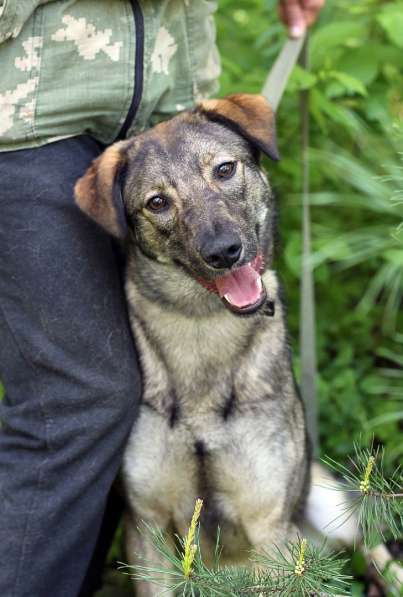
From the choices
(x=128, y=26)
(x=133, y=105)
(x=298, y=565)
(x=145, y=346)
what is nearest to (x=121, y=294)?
(x=145, y=346)

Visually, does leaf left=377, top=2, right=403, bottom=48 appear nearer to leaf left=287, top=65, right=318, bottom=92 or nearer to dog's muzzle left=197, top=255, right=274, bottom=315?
leaf left=287, top=65, right=318, bottom=92

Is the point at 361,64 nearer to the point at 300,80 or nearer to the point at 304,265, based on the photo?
the point at 300,80

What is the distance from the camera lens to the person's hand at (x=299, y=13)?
312 centimetres

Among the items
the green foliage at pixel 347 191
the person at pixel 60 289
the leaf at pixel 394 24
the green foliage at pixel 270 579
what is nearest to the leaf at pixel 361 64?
the green foliage at pixel 347 191

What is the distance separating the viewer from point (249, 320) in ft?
8.82

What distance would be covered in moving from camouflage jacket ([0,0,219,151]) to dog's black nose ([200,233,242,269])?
469 millimetres

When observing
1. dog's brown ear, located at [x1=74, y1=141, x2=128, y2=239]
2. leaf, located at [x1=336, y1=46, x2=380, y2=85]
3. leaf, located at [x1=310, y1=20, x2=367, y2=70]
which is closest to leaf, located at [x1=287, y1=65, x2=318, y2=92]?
leaf, located at [x1=310, y1=20, x2=367, y2=70]

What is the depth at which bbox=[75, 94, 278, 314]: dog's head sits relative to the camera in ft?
7.68

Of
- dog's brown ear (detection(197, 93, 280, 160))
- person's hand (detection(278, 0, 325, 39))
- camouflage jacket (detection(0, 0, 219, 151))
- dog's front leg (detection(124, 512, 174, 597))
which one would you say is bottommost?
dog's front leg (detection(124, 512, 174, 597))

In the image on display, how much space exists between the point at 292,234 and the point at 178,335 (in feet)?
5.06

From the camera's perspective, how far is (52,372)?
2.26 m

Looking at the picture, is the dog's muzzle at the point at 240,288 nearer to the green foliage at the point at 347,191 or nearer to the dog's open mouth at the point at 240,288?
the dog's open mouth at the point at 240,288

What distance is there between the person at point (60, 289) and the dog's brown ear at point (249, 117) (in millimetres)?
208

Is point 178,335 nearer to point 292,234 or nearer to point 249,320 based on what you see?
point 249,320
